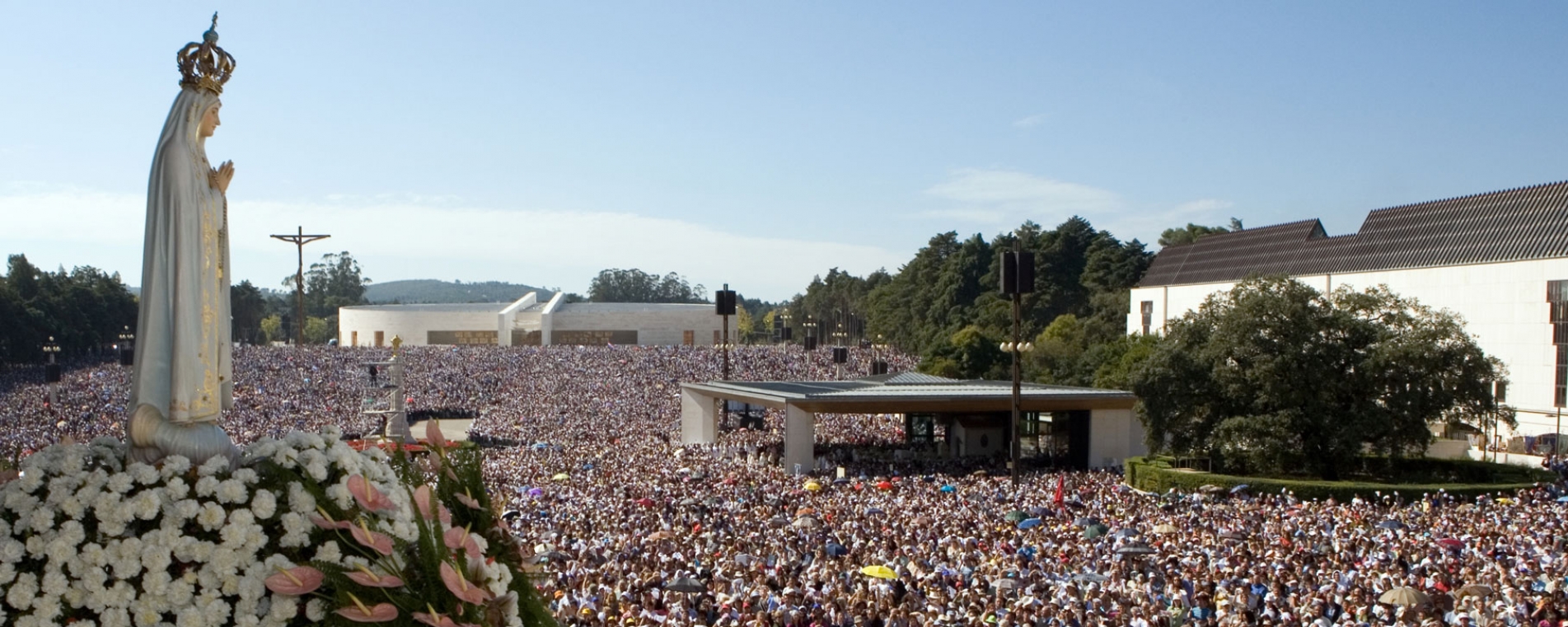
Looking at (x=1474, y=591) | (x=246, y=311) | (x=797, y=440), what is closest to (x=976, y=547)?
(x=1474, y=591)

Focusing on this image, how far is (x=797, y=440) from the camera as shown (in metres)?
31.7

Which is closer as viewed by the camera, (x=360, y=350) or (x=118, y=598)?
(x=118, y=598)

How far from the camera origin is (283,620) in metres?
4.27

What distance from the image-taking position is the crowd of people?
11312 mm

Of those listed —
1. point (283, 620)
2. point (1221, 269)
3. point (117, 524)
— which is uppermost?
point (1221, 269)

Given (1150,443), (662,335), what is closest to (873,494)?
(1150,443)

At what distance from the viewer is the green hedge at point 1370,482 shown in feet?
80.6

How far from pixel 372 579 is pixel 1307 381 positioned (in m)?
26.7

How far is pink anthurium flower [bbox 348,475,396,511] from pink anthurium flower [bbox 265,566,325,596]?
0.29 m

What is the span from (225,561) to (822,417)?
38657 millimetres

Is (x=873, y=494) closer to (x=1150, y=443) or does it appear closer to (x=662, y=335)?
(x=1150, y=443)

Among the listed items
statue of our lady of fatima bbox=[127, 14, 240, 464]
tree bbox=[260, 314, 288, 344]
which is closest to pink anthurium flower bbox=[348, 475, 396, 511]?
statue of our lady of fatima bbox=[127, 14, 240, 464]

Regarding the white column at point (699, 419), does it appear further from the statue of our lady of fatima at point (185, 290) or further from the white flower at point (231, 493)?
the white flower at point (231, 493)

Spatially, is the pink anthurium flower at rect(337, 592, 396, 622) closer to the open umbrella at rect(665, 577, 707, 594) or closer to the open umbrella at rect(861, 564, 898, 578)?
the open umbrella at rect(665, 577, 707, 594)
